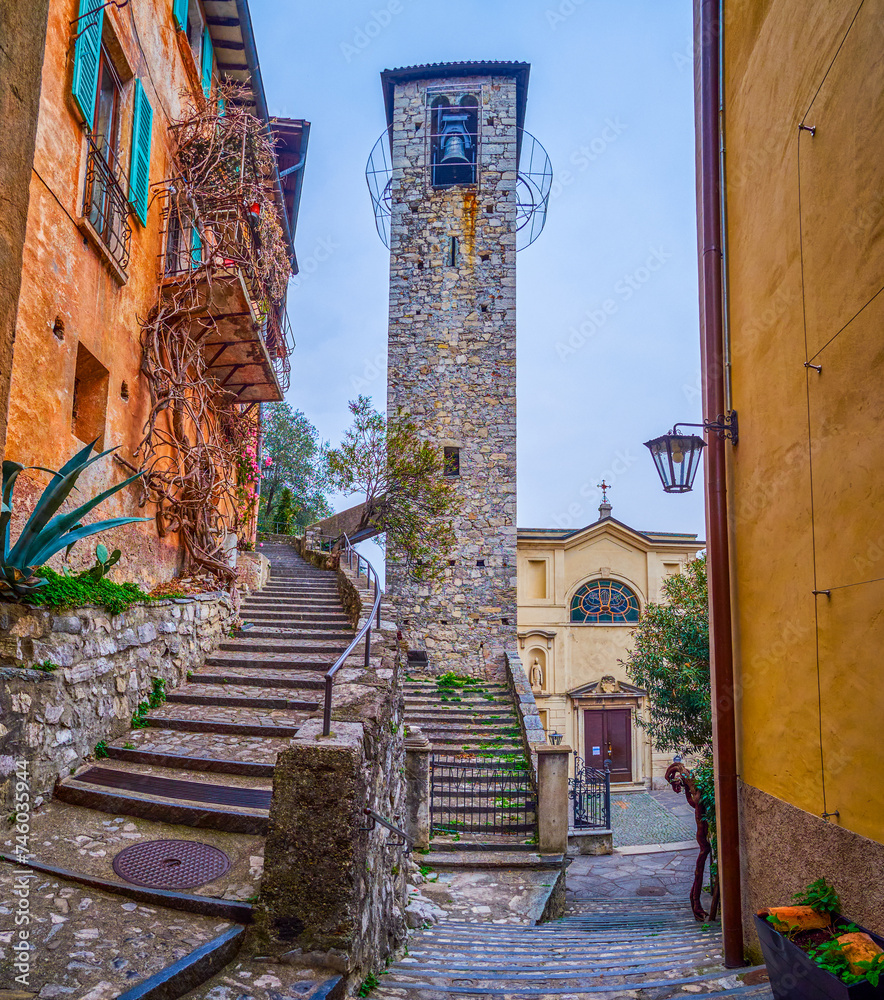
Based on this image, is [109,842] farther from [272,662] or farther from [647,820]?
[647,820]

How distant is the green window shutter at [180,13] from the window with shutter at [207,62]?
109 centimetres

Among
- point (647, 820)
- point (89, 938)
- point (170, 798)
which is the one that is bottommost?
point (647, 820)

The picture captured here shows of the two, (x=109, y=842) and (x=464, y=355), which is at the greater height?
(x=464, y=355)

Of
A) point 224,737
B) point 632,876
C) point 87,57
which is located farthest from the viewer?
point 632,876

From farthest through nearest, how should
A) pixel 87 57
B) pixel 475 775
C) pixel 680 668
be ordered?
pixel 475 775 → pixel 680 668 → pixel 87 57

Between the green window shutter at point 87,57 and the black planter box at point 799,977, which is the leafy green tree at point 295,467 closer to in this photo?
the green window shutter at point 87,57

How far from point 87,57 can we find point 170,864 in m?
6.50

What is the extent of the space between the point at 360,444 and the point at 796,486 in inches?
508

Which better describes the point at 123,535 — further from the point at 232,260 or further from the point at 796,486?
the point at 796,486

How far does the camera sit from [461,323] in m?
18.7

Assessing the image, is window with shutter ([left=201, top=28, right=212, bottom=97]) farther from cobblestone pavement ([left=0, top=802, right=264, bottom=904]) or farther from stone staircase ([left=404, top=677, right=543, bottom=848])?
stone staircase ([left=404, top=677, right=543, bottom=848])

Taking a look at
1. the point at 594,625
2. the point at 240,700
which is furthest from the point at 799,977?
the point at 594,625

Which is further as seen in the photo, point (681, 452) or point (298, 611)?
point (298, 611)

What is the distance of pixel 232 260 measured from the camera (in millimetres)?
8664
